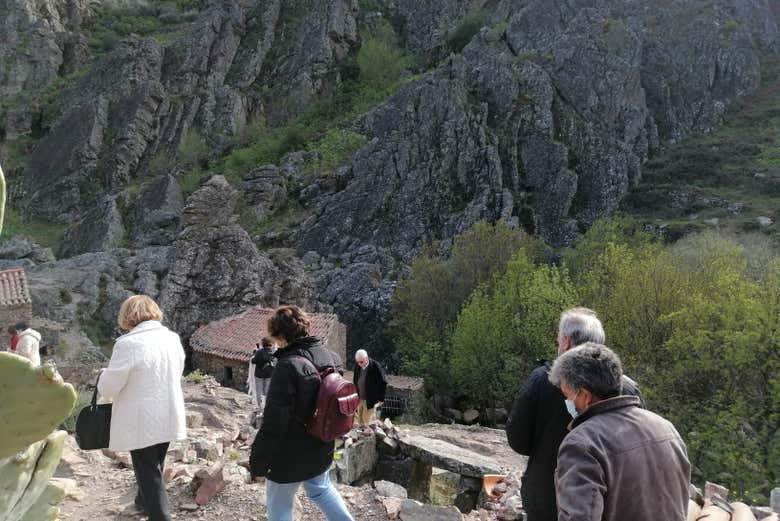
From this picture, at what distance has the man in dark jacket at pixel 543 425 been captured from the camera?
3.12 m

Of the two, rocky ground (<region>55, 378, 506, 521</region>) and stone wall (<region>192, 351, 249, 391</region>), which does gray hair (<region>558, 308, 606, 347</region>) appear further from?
stone wall (<region>192, 351, 249, 391</region>)

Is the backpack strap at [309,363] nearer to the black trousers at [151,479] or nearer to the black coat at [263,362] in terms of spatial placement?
the black trousers at [151,479]

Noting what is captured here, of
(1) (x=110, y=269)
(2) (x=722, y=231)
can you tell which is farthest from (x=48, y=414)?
(2) (x=722, y=231)

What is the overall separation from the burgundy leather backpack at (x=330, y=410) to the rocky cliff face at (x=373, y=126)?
19.3 metres

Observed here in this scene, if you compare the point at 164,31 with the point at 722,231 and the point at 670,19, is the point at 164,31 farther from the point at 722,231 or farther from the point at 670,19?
the point at 722,231

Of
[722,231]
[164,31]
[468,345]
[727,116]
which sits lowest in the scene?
[468,345]

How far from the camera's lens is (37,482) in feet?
7.25

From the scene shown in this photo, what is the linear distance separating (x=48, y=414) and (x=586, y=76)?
41.2m

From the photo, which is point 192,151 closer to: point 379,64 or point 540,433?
point 379,64

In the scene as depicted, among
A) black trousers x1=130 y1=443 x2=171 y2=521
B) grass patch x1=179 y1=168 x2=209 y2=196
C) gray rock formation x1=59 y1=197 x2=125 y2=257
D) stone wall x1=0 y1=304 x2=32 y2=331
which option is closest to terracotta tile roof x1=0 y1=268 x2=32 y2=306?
stone wall x1=0 y1=304 x2=32 y2=331

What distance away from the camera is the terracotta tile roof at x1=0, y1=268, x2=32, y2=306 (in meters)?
14.8

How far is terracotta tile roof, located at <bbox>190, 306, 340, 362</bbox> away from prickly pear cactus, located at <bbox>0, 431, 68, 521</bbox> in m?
14.6

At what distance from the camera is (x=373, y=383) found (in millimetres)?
9102

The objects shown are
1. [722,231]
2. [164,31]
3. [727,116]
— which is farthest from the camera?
[164,31]
